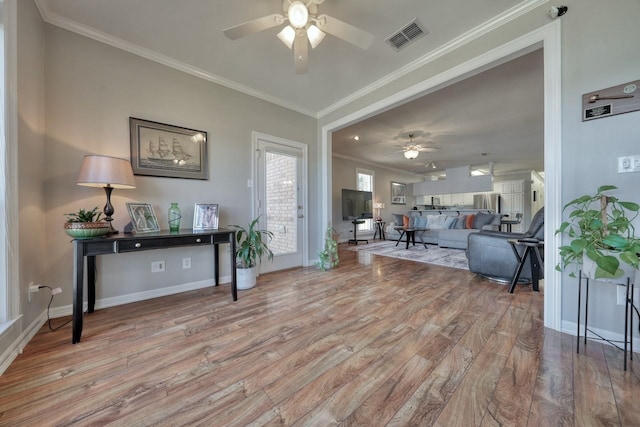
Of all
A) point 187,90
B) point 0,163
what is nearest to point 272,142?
point 187,90

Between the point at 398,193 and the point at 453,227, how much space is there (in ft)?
9.88

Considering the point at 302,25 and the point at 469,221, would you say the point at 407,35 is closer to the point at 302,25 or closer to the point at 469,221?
the point at 302,25

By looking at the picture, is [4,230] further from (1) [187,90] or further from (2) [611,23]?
(2) [611,23]

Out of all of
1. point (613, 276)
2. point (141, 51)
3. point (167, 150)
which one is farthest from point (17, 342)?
point (613, 276)

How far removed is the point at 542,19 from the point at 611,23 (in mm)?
398

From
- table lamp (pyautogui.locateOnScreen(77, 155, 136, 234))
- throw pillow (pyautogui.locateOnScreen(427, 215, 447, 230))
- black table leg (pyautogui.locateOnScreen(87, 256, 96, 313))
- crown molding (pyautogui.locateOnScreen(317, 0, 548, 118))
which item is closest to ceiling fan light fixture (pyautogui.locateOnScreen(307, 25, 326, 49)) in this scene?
crown molding (pyautogui.locateOnScreen(317, 0, 548, 118))

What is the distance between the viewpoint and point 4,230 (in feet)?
4.57

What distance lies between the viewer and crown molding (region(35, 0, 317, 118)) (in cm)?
194

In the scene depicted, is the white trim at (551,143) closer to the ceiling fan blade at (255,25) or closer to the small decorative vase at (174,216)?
the ceiling fan blade at (255,25)

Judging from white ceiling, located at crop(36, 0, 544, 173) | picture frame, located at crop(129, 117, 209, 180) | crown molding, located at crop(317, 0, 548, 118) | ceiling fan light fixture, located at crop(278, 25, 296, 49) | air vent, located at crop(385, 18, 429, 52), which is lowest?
picture frame, located at crop(129, 117, 209, 180)

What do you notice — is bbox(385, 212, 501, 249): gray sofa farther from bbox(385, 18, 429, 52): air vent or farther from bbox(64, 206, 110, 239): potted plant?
bbox(64, 206, 110, 239): potted plant

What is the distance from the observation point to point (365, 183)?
770 cm

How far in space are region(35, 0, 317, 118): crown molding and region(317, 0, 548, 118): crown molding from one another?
1296mm

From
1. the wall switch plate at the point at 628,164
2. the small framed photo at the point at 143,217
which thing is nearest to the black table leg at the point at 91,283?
the small framed photo at the point at 143,217
